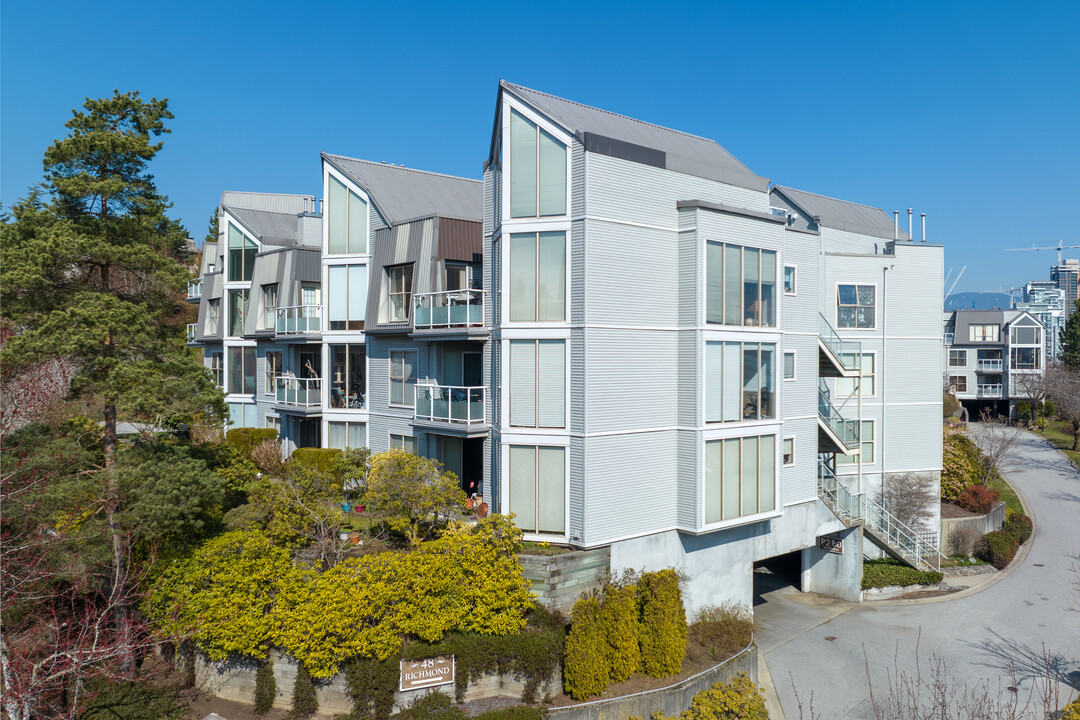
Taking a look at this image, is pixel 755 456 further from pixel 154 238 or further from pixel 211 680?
pixel 154 238

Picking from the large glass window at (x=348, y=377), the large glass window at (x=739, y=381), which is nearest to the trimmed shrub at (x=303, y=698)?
the large glass window at (x=739, y=381)

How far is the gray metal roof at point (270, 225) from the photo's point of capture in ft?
114

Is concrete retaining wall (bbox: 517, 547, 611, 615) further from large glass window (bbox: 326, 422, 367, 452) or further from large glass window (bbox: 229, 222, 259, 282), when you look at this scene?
large glass window (bbox: 229, 222, 259, 282)

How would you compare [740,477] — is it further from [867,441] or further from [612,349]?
[867,441]

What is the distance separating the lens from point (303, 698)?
613 inches

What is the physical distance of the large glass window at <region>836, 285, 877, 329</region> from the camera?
29891mm

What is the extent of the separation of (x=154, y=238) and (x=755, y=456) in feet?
58.0

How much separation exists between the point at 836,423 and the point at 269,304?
84.2 ft

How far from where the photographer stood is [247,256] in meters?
35.3

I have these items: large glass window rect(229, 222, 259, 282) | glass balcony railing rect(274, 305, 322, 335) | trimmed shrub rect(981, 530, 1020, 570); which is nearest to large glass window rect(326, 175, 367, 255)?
glass balcony railing rect(274, 305, 322, 335)

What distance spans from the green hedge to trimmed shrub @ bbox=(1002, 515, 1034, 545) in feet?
25.2

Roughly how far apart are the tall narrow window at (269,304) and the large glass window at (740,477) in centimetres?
2217

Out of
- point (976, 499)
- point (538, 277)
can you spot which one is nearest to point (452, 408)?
point (538, 277)

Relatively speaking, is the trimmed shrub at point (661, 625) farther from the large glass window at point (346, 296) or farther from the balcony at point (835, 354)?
the large glass window at point (346, 296)
